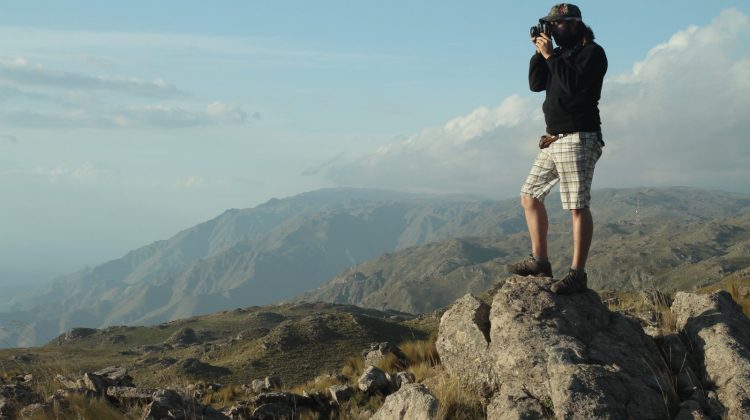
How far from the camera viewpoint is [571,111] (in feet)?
30.5

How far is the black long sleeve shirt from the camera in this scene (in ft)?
30.0

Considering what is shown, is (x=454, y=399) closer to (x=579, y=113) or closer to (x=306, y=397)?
(x=306, y=397)

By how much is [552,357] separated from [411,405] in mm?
2026

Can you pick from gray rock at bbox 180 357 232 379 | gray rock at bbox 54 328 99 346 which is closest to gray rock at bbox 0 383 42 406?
gray rock at bbox 180 357 232 379

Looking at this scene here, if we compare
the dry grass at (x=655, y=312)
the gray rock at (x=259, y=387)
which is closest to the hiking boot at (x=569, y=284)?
the dry grass at (x=655, y=312)

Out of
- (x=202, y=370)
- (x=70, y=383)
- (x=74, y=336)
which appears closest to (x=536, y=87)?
(x=70, y=383)

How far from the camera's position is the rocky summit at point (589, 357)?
734 cm

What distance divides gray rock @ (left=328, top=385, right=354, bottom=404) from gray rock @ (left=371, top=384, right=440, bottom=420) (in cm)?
205

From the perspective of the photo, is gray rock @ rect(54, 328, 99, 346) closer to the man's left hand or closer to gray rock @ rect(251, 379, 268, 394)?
gray rock @ rect(251, 379, 268, 394)

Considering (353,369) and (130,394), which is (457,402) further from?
(353,369)

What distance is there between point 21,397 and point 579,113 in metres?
10.5

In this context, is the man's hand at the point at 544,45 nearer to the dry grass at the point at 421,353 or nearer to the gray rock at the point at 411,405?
the gray rock at the point at 411,405

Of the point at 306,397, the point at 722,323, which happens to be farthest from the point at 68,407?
the point at 722,323

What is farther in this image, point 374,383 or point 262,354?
point 262,354
